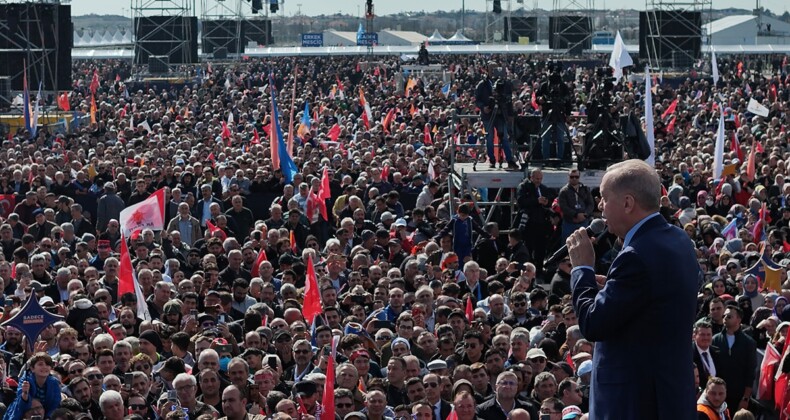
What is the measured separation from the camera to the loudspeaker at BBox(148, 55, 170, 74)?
58.2 m

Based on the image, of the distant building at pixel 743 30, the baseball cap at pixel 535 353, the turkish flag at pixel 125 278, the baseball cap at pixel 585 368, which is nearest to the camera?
the baseball cap at pixel 585 368

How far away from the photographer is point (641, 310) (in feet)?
13.5

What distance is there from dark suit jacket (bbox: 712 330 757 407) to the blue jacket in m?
4.13

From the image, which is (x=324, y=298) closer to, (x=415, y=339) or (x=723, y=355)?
(x=415, y=339)

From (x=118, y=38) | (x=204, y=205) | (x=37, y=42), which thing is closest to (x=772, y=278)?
(x=204, y=205)

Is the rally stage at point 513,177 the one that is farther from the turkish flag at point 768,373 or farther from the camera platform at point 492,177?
the turkish flag at point 768,373

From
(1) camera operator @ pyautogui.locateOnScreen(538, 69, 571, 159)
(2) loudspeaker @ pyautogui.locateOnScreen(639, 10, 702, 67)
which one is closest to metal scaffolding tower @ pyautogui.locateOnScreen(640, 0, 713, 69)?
(2) loudspeaker @ pyautogui.locateOnScreen(639, 10, 702, 67)

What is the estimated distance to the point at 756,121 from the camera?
3139cm

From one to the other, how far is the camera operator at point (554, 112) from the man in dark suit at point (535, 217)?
6.51 ft

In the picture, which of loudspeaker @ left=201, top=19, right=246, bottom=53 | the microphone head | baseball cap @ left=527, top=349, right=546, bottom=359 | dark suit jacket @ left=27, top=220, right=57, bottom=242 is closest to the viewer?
baseball cap @ left=527, top=349, right=546, bottom=359

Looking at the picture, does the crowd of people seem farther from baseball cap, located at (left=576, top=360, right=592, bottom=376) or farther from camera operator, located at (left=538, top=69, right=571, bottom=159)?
camera operator, located at (left=538, top=69, right=571, bottom=159)

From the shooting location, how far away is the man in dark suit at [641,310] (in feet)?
13.4

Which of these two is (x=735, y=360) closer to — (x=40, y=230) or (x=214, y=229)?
(x=214, y=229)

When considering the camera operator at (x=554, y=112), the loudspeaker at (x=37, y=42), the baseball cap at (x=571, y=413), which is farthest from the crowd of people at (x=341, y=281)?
the loudspeaker at (x=37, y=42)
